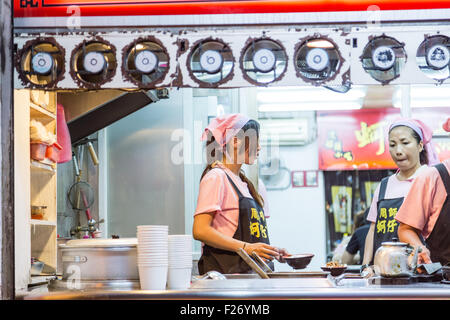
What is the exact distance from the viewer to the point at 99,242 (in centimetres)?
215

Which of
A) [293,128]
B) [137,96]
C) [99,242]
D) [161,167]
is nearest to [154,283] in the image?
[99,242]

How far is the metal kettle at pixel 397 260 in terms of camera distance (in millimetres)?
2143

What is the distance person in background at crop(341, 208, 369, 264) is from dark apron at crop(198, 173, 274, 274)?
43.9 inches

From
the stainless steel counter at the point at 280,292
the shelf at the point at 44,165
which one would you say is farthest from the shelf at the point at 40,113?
the stainless steel counter at the point at 280,292

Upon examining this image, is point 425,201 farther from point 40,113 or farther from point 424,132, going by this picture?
point 40,113

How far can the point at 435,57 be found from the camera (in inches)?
89.0

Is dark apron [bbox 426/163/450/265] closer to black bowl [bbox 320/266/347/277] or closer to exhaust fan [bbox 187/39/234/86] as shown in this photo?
black bowl [bbox 320/266/347/277]

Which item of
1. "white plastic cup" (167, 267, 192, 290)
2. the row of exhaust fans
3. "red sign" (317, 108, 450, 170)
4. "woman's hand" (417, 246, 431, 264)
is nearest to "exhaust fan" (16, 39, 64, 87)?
the row of exhaust fans

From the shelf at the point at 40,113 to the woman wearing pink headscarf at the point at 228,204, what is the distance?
79 centimetres

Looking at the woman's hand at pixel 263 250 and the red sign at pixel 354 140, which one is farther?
the red sign at pixel 354 140

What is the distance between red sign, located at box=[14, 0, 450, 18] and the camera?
7.57 ft

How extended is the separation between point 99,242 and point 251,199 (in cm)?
87

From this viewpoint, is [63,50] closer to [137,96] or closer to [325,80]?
[137,96]

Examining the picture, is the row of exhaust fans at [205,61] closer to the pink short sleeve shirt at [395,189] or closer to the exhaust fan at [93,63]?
the exhaust fan at [93,63]
